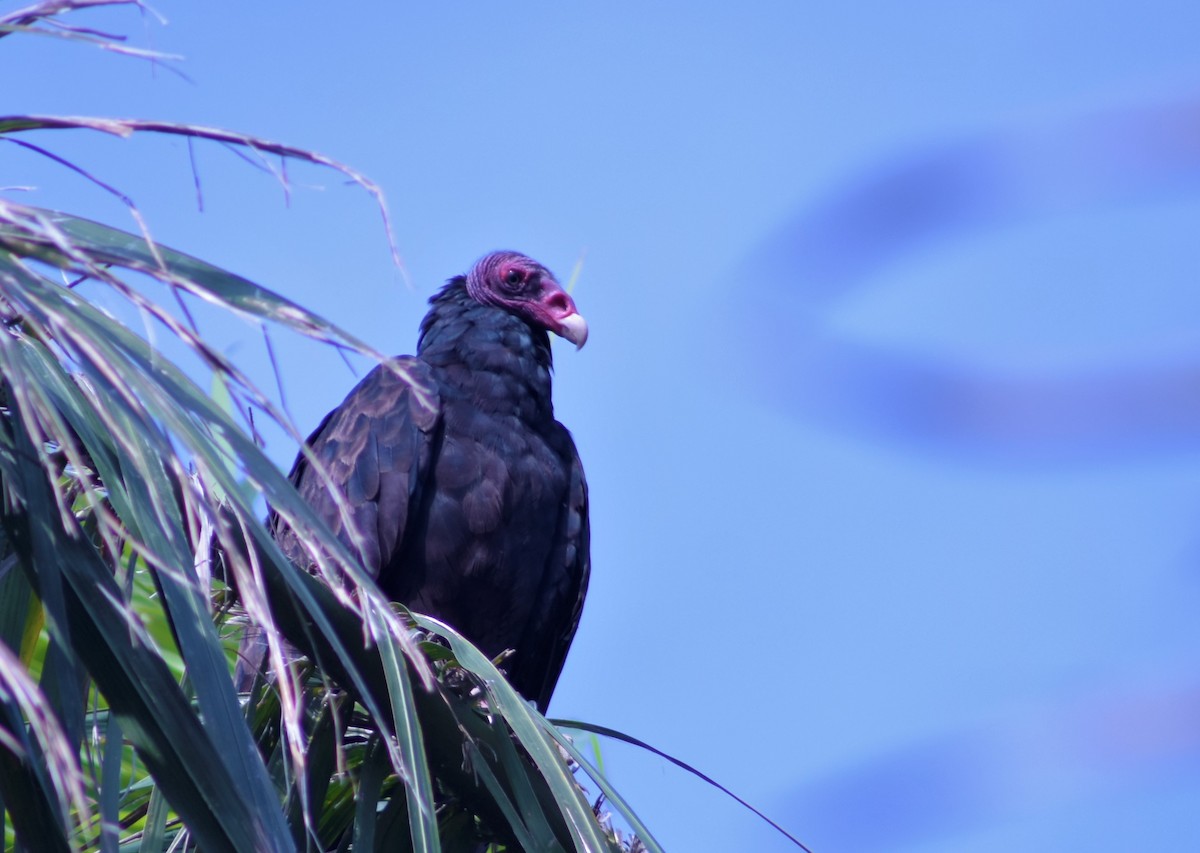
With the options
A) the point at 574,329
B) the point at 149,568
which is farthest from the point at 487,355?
the point at 149,568

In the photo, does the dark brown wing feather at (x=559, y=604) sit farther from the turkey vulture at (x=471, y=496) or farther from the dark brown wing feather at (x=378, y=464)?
the dark brown wing feather at (x=378, y=464)

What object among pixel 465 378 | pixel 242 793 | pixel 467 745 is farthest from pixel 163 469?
pixel 465 378

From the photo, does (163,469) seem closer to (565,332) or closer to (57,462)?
(57,462)

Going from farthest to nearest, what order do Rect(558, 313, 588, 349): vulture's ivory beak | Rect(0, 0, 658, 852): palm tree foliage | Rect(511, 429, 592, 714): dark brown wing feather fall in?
1. Rect(558, 313, 588, 349): vulture's ivory beak
2. Rect(511, 429, 592, 714): dark brown wing feather
3. Rect(0, 0, 658, 852): palm tree foliage

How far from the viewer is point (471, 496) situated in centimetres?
428

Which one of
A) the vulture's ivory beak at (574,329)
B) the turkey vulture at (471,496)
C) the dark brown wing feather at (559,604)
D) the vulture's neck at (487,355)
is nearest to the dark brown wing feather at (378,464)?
the turkey vulture at (471,496)

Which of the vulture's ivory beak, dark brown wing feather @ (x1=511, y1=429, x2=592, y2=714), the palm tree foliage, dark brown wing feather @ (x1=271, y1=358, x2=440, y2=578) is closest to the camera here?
the palm tree foliage

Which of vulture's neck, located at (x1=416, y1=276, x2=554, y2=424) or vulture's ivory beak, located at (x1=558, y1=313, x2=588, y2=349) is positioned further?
vulture's ivory beak, located at (x1=558, y1=313, x2=588, y2=349)

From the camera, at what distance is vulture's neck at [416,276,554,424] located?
14.7 feet

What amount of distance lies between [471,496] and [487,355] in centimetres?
56

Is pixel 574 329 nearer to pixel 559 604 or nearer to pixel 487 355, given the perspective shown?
pixel 487 355

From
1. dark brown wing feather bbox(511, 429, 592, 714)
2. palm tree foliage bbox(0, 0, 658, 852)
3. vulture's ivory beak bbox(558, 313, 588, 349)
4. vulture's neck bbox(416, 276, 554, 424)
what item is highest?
vulture's ivory beak bbox(558, 313, 588, 349)

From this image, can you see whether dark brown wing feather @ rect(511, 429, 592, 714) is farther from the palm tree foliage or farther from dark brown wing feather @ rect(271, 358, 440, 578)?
the palm tree foliage

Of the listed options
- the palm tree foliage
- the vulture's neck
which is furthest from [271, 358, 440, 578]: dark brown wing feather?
the palm tree foliage
